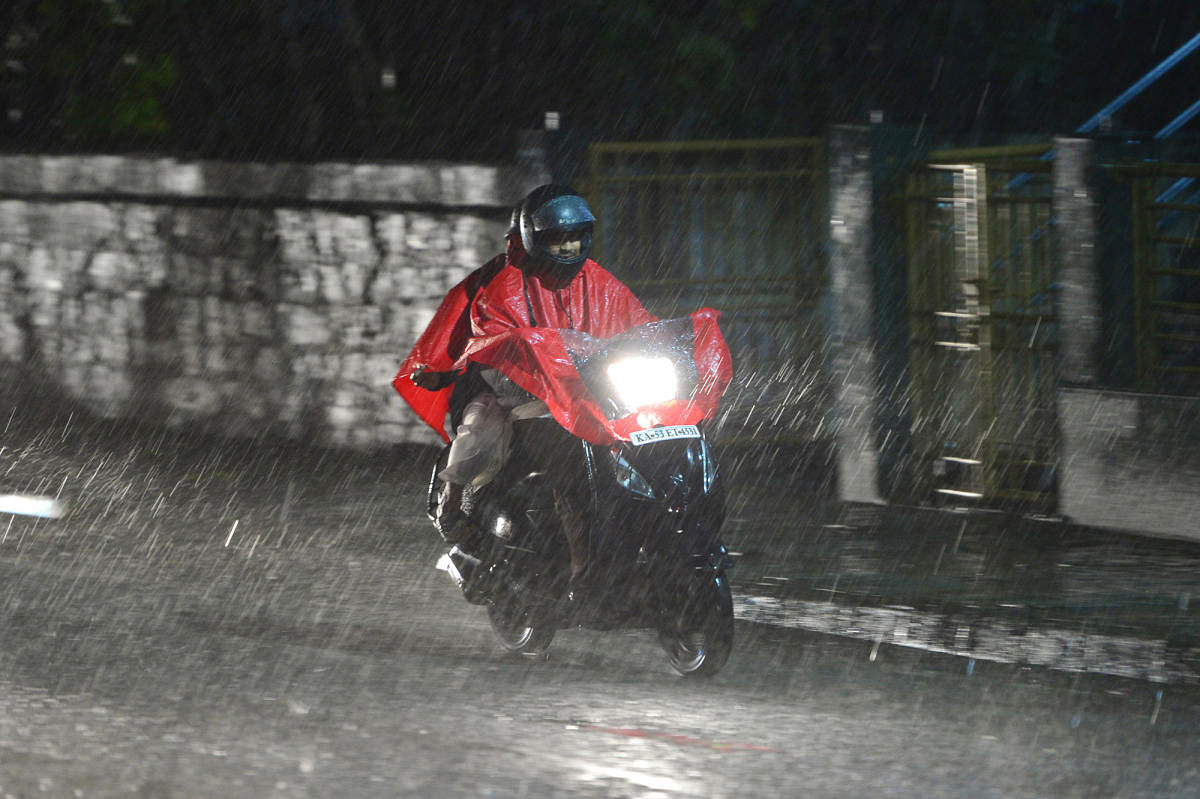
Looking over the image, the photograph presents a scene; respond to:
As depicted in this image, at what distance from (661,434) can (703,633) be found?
0.78 meters

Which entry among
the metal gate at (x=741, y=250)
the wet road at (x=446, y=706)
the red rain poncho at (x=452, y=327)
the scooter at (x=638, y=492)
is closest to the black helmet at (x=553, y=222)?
the red rain poncho at (x=452, y=327)

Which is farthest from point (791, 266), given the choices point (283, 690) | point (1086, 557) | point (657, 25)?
point (283, 690)

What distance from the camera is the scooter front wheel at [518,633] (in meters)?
7.48

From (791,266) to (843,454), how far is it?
1.82 meters

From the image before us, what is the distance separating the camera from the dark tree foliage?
15789 mm

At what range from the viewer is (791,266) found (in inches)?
510

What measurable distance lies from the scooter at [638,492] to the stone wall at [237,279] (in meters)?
5.93

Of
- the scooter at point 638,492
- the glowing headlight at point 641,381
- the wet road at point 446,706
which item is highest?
the glowing headlight at point 641,381

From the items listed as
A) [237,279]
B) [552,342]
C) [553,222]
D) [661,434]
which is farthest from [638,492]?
[237,279]

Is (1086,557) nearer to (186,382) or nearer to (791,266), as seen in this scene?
(791,266)

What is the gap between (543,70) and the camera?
54.2ft

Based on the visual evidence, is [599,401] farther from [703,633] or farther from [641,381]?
[703,633]

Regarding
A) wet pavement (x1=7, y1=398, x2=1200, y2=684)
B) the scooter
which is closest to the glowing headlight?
the scooter

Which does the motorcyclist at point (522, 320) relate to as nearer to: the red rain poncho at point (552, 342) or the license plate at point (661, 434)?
the red rain poncho at point (552, 342)
